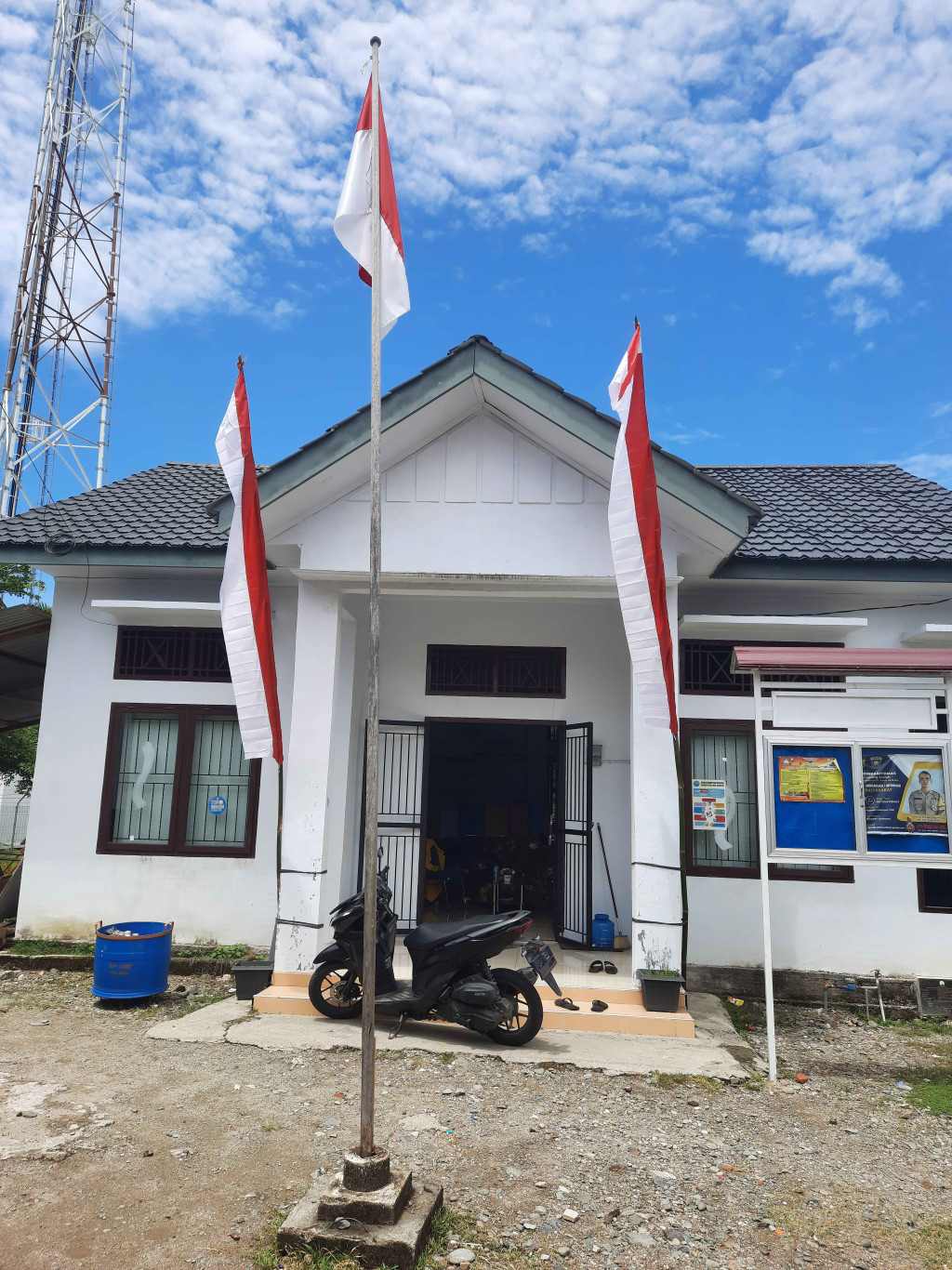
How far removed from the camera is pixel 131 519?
8.84 metres

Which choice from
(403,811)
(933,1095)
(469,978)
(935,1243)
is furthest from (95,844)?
(935,1243)

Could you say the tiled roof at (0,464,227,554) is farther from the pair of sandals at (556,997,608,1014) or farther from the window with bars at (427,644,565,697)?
the pair of sandals at (556,997,608,1014)

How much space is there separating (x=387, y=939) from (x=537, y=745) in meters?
Answer: 7.26

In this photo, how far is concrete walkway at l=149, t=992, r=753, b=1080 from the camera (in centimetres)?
551

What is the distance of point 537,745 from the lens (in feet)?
43.6

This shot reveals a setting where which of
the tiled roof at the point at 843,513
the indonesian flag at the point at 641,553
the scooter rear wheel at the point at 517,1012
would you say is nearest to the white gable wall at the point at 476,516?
the indonesian flag at the point at 641,553

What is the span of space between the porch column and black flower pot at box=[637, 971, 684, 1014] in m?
2.58

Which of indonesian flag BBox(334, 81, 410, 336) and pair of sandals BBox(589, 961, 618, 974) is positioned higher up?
indonesian flag BBox(334, 81, 410, 336)

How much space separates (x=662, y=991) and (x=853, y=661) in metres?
2.80

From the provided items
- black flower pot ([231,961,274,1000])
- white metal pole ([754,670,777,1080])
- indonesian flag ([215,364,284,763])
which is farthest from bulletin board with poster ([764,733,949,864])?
black flower pot ([231,961,274,1000])

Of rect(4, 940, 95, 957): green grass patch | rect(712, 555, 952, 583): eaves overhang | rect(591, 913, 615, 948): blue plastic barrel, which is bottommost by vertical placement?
rect(4, 940, 95, 957): green grass patch

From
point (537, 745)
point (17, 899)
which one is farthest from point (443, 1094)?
point (537, 745)

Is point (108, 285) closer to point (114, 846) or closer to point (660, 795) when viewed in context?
point (114, 846)

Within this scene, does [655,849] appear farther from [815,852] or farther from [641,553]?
[641,553]
